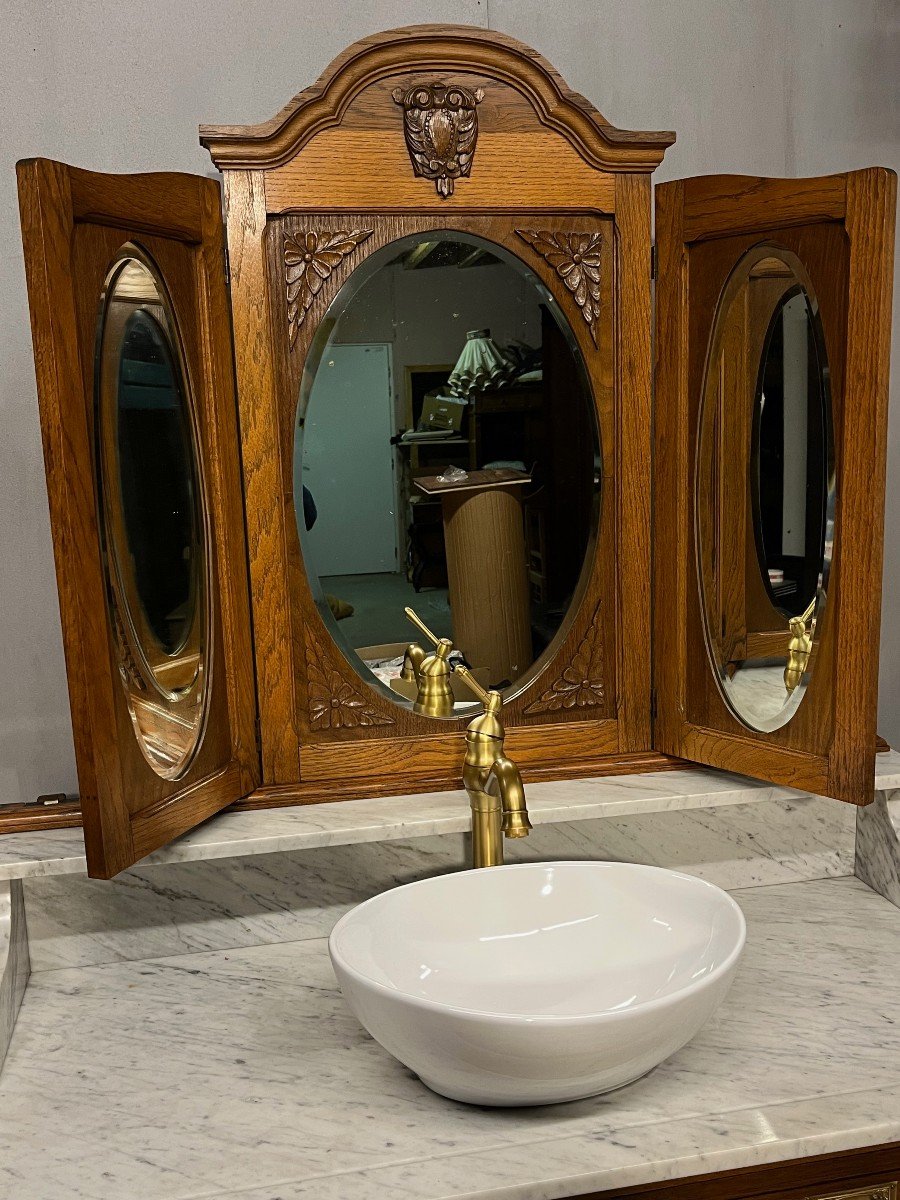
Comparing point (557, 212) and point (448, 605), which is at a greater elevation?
point (557, 212)

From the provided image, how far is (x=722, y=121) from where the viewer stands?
1.39m

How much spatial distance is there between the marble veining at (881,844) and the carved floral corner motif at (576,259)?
67cm

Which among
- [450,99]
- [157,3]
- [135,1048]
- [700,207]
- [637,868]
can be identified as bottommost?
[135,1048]

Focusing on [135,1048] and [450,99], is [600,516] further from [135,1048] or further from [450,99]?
[135,1048]

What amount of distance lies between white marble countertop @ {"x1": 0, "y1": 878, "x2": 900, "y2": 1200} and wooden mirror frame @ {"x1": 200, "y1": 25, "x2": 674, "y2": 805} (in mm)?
270

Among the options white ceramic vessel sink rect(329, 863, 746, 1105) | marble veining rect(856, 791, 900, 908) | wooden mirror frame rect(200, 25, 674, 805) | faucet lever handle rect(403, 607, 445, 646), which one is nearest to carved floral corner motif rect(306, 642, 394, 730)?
wooden mirror frame rect(200, 25, 674, 805)

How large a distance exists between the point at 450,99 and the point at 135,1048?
3.38 feet

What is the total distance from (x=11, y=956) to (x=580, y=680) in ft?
2.27

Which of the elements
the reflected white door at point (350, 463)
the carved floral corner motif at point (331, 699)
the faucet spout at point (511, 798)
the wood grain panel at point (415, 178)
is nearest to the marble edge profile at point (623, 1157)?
the faucet spout at point (511, 798)

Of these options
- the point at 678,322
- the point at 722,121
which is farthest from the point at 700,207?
the point at 722,121

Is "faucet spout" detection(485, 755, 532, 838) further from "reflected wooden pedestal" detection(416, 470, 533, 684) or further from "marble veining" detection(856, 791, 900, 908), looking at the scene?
"marble veining" detection(856, 791, 900, 908)

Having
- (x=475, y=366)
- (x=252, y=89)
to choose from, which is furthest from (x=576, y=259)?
(x=252, y=89)

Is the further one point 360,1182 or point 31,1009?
point 31,1009

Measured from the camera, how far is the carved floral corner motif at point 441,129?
1151 mm
